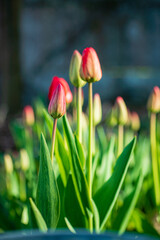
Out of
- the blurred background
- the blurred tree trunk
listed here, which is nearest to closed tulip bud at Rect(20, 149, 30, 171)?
the blurred background

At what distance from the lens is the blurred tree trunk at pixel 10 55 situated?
4.27 metres

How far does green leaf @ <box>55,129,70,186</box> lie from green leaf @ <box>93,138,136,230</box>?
83 millimetres

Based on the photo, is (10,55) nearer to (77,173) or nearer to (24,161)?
(24,161)

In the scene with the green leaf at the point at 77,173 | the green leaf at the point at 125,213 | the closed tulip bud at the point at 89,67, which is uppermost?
the closed tulip bud at the point at 89,67

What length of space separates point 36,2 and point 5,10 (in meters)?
0.74

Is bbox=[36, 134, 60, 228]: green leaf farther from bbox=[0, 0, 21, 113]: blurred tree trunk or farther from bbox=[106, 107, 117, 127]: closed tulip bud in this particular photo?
bbox=[0, 0, 21, 113]: blurred tree trunk

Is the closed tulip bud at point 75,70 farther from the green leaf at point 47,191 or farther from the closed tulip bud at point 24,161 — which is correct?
the closed tulip bud at point 24,161

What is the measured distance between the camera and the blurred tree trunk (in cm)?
427

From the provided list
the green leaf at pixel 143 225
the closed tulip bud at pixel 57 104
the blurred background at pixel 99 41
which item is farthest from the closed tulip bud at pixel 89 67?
the blurred background at pixel 99 41

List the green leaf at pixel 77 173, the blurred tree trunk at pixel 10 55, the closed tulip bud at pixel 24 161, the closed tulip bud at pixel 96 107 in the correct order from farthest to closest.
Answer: the blurred tree trunk at pixel 10 55, the closed tulip bud at pixel 24 161, the closed tulip bud at pixel 96 107, the green leaf at pixel 77 173

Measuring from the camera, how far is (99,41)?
404cm

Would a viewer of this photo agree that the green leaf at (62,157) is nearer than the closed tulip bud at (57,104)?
No

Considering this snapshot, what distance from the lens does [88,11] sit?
3943 mm

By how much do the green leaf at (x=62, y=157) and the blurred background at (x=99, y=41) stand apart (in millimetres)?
3135
